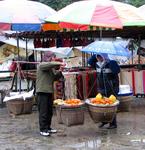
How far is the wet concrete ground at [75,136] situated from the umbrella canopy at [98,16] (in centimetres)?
225

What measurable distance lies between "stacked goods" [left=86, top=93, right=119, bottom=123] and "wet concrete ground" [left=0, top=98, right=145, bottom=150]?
0.39 m

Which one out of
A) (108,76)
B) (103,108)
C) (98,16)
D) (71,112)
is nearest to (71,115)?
(71,112)

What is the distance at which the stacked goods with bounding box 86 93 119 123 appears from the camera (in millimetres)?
8836

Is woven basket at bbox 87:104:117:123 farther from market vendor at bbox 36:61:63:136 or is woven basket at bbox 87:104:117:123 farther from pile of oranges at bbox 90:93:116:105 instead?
market vendor at bbox 36:61:63:136

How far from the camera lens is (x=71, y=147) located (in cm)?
815

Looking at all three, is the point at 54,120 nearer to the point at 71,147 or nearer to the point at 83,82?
the point at 83,82

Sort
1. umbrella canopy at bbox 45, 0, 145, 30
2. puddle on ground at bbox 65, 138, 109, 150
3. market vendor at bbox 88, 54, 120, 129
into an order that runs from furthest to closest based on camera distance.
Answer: umbrella canopy at bbox 45, 0, 145, 30 → market vendor at bbox 88, 54, 120, 129 → puddle on ground at bbox 65, 138, 109, 150

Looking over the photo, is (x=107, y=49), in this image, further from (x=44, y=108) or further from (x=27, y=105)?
(x=27, y=105)

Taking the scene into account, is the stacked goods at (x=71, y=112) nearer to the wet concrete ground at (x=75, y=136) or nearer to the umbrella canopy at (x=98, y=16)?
the wet concrete ground at (x=75, y=136)

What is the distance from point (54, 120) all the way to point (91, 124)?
3.27 feet

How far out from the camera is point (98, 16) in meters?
10.2

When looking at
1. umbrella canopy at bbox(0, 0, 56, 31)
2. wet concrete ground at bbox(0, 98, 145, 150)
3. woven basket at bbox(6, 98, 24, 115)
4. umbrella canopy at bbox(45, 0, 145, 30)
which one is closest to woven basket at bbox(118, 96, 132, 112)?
wet concrete ground at bbox(0, 98, 145, 150)

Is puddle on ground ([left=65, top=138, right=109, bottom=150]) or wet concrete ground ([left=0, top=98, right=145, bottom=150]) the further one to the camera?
wet concrete ground ([left=0, top=98, right=145, bottom=150])

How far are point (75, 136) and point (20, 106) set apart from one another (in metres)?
2.81
